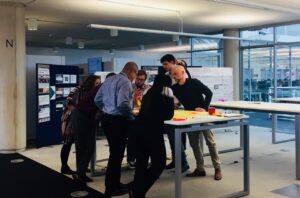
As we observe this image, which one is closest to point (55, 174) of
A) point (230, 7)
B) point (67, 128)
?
point (67, 128)

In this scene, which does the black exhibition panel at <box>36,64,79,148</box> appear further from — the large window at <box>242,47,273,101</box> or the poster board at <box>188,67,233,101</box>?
the large window at <box>242,47,273,101</box>

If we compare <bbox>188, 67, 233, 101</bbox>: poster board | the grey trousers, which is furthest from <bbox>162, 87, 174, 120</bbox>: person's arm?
<bbox>188, 67, 233, 101</bbox>: poster board

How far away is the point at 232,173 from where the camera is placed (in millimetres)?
4746

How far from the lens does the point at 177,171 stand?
331 centimetres

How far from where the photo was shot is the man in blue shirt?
→ 3639 mm

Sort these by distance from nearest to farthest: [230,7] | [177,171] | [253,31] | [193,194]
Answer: [177,171], [193,194], [230,7], [253,31]

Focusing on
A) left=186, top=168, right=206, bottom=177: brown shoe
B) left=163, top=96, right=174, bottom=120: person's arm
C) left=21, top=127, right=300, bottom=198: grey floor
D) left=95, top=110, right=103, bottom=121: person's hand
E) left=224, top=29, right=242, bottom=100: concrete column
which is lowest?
left=21, top=127, right=300, bottom=198: grey floor

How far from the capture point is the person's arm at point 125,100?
359 cm

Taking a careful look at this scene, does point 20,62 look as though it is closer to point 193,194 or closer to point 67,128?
point 67,128

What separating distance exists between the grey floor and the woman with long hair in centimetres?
32

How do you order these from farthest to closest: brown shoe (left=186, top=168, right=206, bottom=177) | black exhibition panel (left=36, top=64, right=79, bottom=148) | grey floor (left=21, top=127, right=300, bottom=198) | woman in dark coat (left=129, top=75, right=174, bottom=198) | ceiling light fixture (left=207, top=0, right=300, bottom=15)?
1. black exhibition panel (left=36, top=64, right=79, bottom=148)
2. ceiling light fixture (left=207, top=0, right=300, bottom=15)
3. brown shoe (left=186, top=168, right=206, bottom=177)
4. grey floor (left=21, top=127, right=300, bottom=198)
5. woman in dark coat (left=129, top=75, right=174, bottom=198)

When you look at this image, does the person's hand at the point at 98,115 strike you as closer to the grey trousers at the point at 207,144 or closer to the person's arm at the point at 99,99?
the person's arm at the point at 99,99

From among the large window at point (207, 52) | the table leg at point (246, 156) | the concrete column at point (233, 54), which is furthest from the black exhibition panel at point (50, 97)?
the large window at point (207, 52)

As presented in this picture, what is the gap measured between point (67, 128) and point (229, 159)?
101 inches
